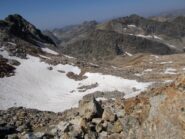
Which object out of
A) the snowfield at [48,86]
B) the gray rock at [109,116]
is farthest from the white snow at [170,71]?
the gray rock at [109,116]

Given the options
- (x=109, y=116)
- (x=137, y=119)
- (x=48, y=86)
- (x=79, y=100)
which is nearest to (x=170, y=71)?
(x=48, y=86)

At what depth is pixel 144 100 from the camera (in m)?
18.6

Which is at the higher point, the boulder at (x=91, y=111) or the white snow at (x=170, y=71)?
the boulder at (x=91, y=111)

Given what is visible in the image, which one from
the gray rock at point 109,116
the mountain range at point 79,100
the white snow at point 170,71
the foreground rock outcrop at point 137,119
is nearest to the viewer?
the foreground rock outcrop at point 137,119

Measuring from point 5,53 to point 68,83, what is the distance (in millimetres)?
13846

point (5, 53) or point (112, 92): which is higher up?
point (5, 53)

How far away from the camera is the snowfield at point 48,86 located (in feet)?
147

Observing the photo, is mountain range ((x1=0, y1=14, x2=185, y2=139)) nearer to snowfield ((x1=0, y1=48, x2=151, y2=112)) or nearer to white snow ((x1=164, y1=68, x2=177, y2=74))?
snowfield ((x1=0, y1=48, x2=151, y2=112))

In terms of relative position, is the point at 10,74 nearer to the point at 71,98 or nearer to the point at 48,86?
the point at 48,86

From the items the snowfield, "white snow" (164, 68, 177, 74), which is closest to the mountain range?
the snowfield

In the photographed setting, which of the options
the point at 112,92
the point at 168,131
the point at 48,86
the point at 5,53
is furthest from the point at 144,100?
the point at 5,53

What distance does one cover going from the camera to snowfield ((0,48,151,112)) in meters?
44.7

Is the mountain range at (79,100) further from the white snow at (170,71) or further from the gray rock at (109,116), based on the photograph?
the white snow at (170,71)

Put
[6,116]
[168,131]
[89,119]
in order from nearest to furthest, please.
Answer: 1. [168,131]
2. [89,119]
3. [6,116]
